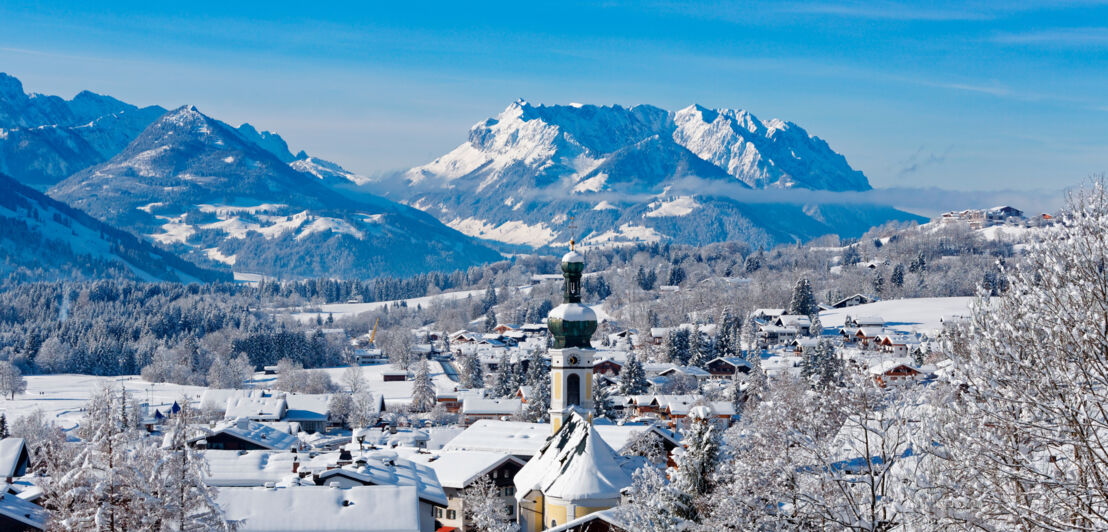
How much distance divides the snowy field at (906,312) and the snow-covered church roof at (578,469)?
98.7 meters

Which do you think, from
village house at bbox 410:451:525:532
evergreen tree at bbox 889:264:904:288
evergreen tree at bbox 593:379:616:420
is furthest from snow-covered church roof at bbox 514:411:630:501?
evergreen tree at bbox 889:264:904:288

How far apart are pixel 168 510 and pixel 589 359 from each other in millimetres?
23504

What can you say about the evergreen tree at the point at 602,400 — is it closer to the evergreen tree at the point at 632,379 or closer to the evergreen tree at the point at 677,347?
the evergreen tree at the point at 632,379

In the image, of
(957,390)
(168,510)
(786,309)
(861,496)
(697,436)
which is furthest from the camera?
(786,309)

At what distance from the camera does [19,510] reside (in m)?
31.7

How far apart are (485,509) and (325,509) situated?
7.57 metres

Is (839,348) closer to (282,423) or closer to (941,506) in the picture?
(282,423)

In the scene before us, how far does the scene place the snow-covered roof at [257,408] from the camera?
91.0 m

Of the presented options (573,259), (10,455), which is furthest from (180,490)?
(10,455)

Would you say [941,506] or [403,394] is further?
[403,394]

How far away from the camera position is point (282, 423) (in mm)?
84562

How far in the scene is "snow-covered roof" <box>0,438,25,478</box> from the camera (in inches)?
1893

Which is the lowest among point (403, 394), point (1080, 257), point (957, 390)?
point (403, 394)

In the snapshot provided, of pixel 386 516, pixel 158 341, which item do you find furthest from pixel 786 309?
pixel 386 516
